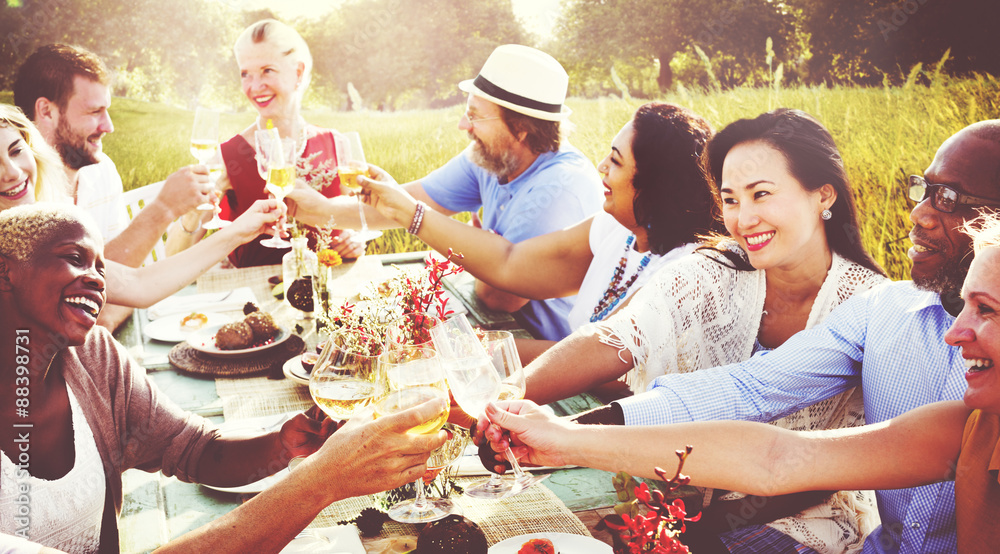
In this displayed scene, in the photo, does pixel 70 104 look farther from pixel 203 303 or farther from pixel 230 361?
pixel 230 361

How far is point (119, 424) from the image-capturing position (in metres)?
1.45

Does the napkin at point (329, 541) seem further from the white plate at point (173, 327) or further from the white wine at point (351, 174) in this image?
the white wine at point (351, 174)

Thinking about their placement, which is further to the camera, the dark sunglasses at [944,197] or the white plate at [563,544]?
the dark sunglasses at [944,197]

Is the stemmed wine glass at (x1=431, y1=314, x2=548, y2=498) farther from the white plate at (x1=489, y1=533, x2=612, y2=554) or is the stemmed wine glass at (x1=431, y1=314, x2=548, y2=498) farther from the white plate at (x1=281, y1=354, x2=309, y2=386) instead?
the white plate at (x1=281, y1=354, x2=309, y2=386)

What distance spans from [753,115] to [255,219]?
3.34 metres

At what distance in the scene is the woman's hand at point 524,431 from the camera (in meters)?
1.26

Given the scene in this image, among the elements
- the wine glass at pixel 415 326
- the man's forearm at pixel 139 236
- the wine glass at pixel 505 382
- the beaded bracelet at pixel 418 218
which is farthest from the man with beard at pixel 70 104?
the wine glass at pixel 505 382

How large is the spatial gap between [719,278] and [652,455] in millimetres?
821

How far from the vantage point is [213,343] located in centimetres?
220

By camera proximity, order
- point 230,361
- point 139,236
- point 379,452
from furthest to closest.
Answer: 1. point 139,236
2. point 230,361
3. point 379,452

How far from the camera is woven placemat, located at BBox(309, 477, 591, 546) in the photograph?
1.25 metres

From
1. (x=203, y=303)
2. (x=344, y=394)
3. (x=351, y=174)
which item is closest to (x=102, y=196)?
(x=203, y=303)

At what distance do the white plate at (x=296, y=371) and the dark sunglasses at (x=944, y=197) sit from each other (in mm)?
1472

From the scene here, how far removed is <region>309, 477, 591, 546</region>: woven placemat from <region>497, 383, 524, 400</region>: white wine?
0.21m
